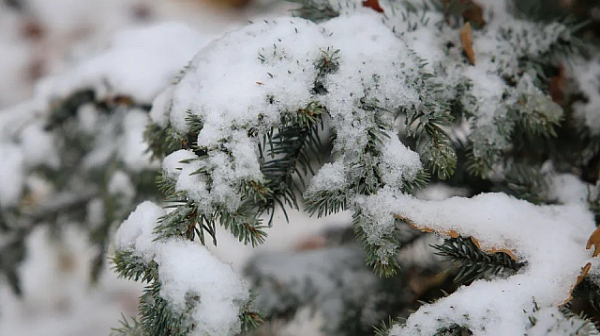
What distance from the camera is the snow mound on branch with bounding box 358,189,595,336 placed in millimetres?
495

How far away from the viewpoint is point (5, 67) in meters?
2.68

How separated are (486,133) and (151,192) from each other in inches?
23.9

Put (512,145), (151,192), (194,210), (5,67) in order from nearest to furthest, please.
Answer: (194,210), (512,145), (151,192), (5,67)

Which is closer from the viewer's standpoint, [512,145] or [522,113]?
[522,113]

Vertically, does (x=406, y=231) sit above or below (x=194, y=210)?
below

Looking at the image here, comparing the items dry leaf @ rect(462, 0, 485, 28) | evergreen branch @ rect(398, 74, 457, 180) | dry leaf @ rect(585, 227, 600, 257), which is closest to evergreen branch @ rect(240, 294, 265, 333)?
evergreen branch @ rect(398, 74, 457, 180)

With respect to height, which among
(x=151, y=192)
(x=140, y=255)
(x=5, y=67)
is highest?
(x=140, y=255)

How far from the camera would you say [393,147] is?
0.55m

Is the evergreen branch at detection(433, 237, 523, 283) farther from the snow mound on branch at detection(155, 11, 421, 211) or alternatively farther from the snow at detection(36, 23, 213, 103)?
the snow at detection(36, 23, 213, 103)

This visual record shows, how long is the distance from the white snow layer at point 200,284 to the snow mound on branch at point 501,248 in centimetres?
16

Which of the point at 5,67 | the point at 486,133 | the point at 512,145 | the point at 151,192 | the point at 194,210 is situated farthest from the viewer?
the point at 5,67

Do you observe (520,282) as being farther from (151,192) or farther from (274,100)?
(151,192)

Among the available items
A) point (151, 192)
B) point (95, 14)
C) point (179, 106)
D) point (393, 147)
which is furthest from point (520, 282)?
point (95, 14)

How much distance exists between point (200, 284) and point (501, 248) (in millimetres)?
317
